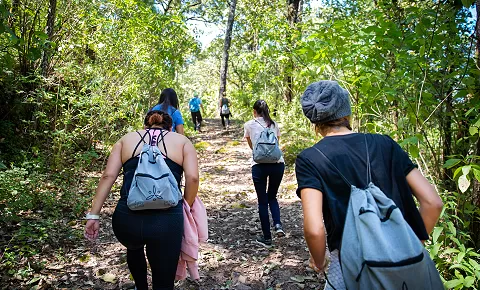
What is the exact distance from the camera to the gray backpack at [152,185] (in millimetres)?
2596

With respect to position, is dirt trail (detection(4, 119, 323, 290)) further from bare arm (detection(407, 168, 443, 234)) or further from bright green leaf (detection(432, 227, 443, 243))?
bare arm (detection(407, 168, 443, 234))

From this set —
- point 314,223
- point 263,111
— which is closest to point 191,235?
point 314,223

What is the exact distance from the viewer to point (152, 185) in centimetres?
260

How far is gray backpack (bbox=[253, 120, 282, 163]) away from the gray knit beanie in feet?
9.42

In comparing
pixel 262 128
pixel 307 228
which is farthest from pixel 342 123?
pixel 262 128

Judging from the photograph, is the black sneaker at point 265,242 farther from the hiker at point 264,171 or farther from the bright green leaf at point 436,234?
the bright green leaf at point 436,234

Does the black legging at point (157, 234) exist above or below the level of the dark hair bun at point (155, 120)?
below

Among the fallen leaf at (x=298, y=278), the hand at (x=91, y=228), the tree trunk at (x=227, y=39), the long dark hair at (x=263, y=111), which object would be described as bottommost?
the fallen leaf at (x=298, y=278)

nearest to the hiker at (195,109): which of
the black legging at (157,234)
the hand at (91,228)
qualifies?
the hand at (91,228)

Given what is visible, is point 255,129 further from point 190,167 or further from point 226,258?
point 190,167

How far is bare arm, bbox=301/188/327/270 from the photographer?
1.76 meters

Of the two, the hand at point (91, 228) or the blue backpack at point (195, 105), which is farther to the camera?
the blue backpack at point (195, 105)

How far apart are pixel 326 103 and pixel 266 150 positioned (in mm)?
2955

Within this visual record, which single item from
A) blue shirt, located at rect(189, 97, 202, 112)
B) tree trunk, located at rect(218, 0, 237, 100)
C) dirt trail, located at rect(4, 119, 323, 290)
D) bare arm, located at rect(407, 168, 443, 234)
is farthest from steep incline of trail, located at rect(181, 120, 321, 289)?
tree trunk, located at rect(218, 0, 237, 100)
